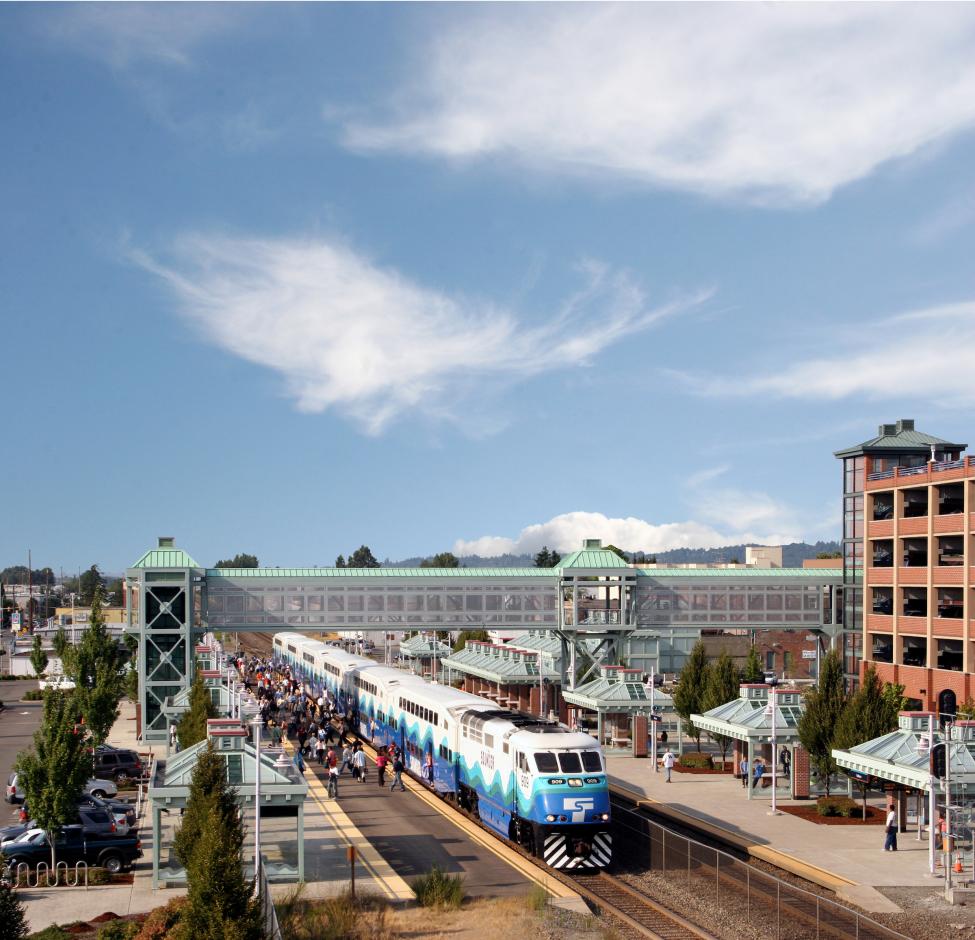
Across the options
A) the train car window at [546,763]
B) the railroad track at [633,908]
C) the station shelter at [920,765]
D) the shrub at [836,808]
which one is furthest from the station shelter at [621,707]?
the railroad track at [633,908]

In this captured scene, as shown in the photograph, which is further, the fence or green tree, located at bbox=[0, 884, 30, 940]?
the fence

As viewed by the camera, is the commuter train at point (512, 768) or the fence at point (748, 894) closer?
the fence at point (748, 894)

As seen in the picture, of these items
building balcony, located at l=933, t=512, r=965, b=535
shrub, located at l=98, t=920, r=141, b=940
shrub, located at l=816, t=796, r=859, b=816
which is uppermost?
building balcony, located at l=933, t=512, r=965, b=535

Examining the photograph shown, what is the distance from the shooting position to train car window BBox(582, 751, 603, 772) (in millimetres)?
34531

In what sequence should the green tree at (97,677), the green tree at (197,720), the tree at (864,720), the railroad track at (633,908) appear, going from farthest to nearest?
the green tree at (97,677), the tree at (864,720), the green tree at (197,720), the railroad track at (633,908)

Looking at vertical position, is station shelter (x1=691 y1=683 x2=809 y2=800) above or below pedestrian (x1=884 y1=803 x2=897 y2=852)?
above

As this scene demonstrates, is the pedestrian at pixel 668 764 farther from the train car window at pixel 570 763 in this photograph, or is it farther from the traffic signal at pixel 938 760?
the train car window at pixel 570 763

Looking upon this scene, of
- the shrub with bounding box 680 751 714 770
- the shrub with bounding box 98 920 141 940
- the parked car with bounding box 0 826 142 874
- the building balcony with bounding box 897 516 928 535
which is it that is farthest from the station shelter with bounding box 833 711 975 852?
the building balcony with bounding box 897 516 928 535

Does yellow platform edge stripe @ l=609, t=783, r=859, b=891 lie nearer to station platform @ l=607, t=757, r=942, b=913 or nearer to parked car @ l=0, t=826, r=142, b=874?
station platform @ l=607, t=757, r=942, b=913

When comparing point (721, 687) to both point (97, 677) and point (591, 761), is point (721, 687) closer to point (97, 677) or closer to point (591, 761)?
point (591, 761)

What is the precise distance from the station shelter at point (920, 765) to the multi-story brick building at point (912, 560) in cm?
2798

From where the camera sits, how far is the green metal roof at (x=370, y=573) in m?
74.4

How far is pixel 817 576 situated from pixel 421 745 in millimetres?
39882

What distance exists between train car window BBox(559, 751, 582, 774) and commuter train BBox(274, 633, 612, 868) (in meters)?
0.03
